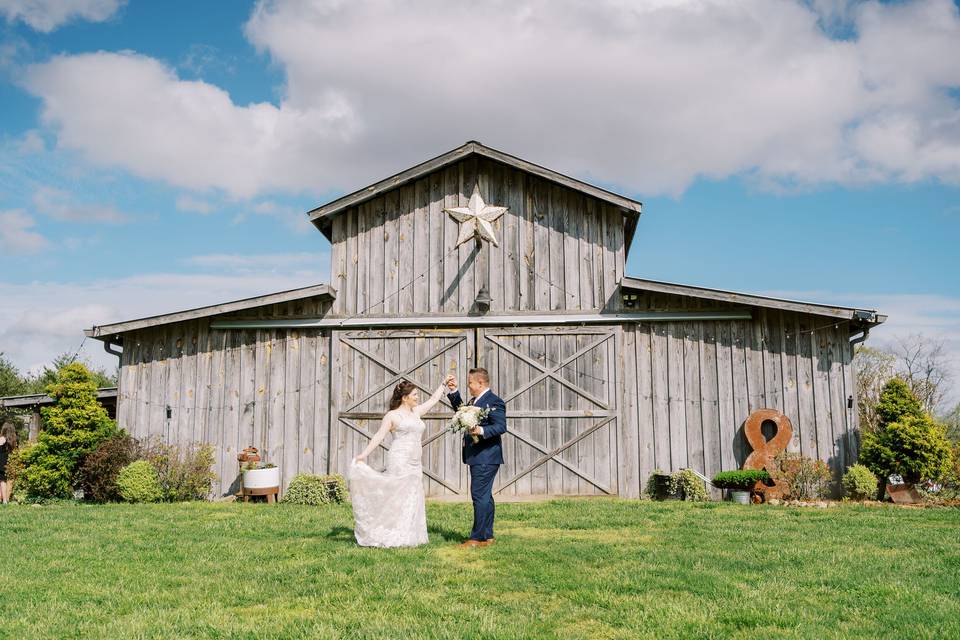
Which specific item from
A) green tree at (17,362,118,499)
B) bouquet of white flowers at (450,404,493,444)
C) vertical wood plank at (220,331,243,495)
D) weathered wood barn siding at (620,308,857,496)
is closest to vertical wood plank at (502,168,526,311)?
weathered wood barn siding at (620,308,857,496)

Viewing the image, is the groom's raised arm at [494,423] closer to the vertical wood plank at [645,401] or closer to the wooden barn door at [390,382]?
the wooden barn door at [390,382]

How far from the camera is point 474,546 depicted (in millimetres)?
7590

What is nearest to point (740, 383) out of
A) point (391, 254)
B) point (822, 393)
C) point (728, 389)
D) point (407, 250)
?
point (728, 389)

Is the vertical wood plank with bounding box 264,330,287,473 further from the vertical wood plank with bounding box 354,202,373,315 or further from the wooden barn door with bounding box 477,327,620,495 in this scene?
the wooden barn door with bounding box 477,327,620,495

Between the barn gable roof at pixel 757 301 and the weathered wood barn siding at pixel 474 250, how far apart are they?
54cm

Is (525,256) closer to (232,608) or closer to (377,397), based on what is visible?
(377,397)

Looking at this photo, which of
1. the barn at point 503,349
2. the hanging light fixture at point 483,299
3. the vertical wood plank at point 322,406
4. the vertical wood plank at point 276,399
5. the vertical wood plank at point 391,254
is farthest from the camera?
the vertical wood plank at point 391,254

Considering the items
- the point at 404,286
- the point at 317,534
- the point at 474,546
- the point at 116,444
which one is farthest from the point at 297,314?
the point at 474,546

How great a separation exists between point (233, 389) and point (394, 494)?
21.1 ft

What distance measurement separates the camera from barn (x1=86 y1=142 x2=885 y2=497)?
12391 millimetres

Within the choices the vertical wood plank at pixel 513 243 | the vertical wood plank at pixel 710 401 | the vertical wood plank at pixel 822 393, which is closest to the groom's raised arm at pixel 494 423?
the vertical wood plank at pixel 513 243

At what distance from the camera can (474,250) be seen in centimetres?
1316

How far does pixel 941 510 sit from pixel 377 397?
8458 mm

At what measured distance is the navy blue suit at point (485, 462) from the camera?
25.2ft
